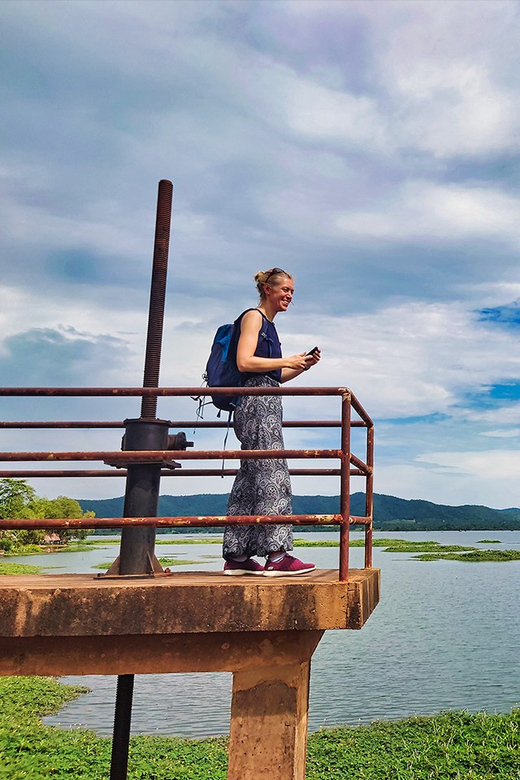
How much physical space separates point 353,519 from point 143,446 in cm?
146

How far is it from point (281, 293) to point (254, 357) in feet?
1.84

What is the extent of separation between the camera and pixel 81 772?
1049 cm

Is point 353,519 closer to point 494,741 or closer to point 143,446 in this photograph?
point 143,446

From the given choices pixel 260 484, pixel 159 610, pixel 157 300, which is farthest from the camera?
pixel 157 300

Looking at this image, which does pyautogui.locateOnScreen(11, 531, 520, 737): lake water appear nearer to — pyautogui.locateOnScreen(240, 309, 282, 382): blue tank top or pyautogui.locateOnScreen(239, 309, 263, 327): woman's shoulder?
pyautogui.locateOnScreen(240, 309, 282, 382): blue tank top

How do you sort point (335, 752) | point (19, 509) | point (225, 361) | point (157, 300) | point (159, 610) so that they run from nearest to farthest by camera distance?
point (159, 610) < point (225, 361) < point (157, 300) < point (335, 752) < point (19, 509)

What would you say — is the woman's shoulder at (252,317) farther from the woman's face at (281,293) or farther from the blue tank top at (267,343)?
the woman's face at (281,293)

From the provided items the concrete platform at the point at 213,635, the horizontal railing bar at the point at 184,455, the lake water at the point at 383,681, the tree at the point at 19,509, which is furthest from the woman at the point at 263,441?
the tree at the point at 19,509

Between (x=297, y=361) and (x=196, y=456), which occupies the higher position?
(x=297, y=361)

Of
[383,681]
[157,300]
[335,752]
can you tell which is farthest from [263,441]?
[383,681]

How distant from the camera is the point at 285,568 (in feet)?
16.1

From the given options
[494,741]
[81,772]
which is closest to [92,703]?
[81,772]

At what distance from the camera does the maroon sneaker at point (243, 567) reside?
4980 mm

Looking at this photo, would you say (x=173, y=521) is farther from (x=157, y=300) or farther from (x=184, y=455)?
(x=157, y=300)
